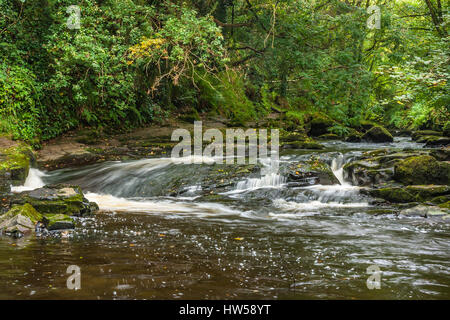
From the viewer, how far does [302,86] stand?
49.3 feet

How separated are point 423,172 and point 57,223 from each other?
778cm

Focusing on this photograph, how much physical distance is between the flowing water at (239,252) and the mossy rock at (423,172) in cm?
126

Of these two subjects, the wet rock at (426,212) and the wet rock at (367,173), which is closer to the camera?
the wet rock at (426,212)

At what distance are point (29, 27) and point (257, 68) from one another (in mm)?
8152

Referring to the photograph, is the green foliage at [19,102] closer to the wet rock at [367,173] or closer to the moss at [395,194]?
the wet rock at [367,173]

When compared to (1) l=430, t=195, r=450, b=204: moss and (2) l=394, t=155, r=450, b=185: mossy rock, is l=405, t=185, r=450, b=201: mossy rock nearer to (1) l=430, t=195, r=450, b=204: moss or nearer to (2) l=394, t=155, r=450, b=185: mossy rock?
(1) l=430, t=195, r=450, b=204: moss

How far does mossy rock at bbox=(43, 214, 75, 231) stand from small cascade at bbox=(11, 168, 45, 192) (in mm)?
3937

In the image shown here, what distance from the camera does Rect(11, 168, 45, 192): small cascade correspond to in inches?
346

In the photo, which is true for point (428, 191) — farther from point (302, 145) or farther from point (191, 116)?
point (191, 116)

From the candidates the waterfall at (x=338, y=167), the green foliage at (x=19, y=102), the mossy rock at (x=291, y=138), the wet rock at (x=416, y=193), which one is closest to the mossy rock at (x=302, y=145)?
the mossy rock at (x=291, y=138)

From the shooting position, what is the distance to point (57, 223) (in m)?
5.24

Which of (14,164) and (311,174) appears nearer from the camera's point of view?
(14,164)

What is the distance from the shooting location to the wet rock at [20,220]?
4.95 m

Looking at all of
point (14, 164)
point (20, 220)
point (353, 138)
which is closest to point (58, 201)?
point (20, 220)
